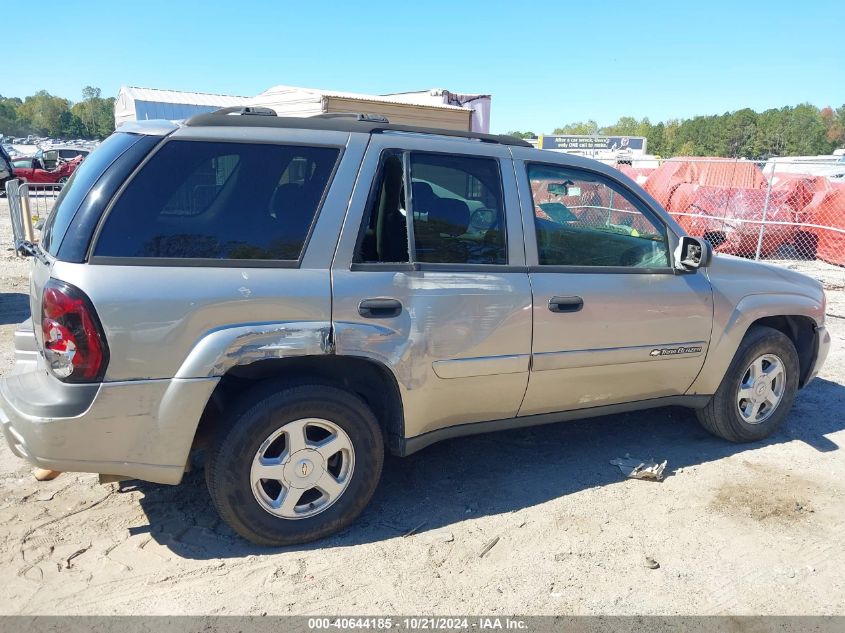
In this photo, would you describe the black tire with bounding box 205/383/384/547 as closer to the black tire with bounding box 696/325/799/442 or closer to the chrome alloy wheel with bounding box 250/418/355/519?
the chrome alloy wheel with bounding box 250/418/355/519

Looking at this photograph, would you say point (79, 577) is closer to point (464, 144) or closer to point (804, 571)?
point (464, 144)

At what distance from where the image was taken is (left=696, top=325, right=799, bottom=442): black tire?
170 inches

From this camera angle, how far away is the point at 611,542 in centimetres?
331

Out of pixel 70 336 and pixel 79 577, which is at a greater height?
pixel 70 336

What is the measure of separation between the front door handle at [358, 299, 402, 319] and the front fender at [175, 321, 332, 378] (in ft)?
0.61

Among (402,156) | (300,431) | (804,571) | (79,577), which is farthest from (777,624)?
(79,577)

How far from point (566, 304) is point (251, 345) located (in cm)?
170

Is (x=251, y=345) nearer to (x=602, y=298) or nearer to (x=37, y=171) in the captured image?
(x=602, y=298)

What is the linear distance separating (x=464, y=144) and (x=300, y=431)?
1.72 m

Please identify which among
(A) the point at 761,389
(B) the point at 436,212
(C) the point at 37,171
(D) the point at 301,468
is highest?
(B) the point at 436,212

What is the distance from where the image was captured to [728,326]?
4141 mm

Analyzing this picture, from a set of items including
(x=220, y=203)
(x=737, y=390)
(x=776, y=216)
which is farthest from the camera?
(x=776, y=216)

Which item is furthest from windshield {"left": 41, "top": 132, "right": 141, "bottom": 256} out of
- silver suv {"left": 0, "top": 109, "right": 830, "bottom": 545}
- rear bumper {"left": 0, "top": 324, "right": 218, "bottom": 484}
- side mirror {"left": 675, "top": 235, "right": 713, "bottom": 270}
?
side mirror {"left": 675, "top": 235, "right": 713, "bottom": 270}

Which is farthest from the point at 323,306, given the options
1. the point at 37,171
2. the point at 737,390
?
the point at 37,171
